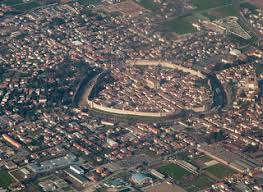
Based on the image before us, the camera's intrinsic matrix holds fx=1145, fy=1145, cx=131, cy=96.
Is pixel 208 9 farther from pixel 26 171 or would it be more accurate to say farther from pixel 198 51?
pixel 26 171

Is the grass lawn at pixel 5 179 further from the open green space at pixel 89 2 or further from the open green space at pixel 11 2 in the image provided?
the open green space at pixel 89 2

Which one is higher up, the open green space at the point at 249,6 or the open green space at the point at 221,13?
the open green space at the point at 249,6

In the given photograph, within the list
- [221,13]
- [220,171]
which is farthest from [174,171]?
[221,13]

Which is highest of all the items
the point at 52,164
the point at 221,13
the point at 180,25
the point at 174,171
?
the point at 221,13

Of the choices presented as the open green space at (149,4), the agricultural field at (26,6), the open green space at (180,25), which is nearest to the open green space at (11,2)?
the agricultural field at (26,6)

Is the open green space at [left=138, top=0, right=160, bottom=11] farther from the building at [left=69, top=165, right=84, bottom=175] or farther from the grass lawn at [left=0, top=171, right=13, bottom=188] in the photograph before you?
the grass lawn at [left=0, top=171, right=13, bottom=188]

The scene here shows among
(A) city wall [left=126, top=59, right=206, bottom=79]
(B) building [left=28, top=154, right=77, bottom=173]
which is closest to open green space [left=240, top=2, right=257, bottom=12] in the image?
(A) city wall [left=126, top=59, right=206, bottom=79]

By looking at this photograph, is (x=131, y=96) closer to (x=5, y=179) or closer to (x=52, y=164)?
(x=52, y=164)
